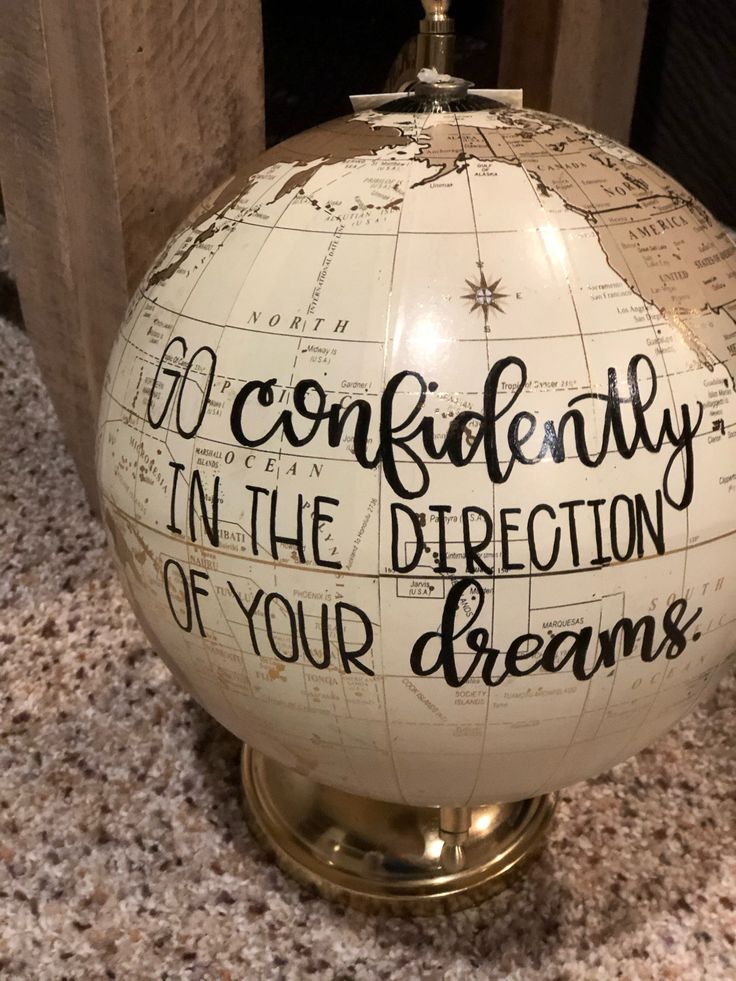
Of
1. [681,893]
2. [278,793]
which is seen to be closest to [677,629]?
[681,893]

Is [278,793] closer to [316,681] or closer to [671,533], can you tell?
[316,681]

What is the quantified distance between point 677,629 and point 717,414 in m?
0.15

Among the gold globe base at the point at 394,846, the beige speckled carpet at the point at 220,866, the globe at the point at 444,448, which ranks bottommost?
the beige speckled carpet at the point at 220,866

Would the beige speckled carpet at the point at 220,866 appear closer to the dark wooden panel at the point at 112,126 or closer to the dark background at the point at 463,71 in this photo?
the dark wooden panel at the point at 112,126

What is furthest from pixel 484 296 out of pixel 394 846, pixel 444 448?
pixel 394 846

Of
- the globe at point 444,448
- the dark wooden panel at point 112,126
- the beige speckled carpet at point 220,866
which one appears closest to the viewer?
the globe at point 444,448

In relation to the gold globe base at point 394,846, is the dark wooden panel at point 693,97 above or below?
above

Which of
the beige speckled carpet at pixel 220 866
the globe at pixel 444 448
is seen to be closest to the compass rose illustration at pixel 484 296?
the globe at pixel 444 448

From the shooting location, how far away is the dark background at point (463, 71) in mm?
1424

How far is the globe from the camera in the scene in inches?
22.2

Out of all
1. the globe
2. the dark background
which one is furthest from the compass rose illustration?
the dark background

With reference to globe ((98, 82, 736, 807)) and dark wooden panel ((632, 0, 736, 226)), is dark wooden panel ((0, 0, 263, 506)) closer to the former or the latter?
globe ((98, 82, 736, 807))

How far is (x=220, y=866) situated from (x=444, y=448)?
53 centimetres

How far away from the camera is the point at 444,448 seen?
0.56 metres
